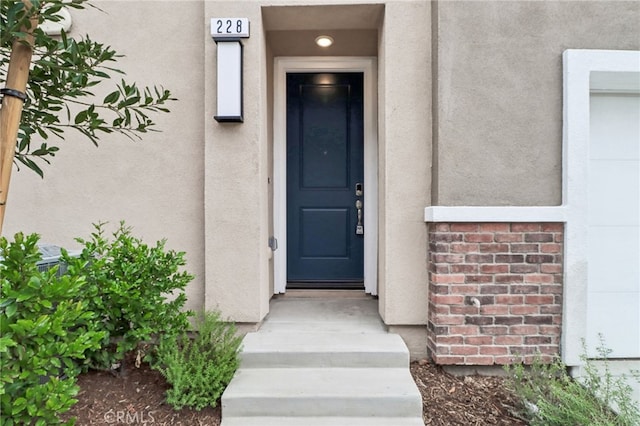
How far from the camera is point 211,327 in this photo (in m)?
2.49

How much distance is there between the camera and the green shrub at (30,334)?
1.59 m

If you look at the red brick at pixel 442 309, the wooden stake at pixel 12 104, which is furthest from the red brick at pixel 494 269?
the wooden stake at pixel 12 104

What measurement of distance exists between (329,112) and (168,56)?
162 centimetres

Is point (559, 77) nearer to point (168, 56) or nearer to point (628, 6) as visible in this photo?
point (628, 6)

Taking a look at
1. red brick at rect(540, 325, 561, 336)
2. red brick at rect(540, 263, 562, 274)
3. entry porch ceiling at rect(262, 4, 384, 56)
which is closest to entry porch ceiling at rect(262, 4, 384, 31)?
entry porch ceiling at rect(262, 4, 384, 56)

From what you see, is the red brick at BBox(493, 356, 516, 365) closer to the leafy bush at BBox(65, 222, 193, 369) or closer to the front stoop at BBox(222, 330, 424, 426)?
the front stoop at BBox(222, 330, 424, 426)

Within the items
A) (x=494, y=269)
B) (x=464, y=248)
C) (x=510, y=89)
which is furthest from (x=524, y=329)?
(x=510, y=89)

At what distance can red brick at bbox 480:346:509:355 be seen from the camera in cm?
271

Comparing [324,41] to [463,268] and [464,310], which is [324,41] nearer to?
[463,268]

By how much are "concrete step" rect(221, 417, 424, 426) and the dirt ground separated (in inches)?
4.3

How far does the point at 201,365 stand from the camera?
2295 millimetres

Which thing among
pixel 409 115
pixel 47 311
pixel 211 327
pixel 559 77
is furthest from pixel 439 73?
pixel 47 311

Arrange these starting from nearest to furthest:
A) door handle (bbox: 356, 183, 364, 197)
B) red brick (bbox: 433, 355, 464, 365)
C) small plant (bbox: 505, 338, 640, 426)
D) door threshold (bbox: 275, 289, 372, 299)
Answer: small plant (bbox: 505, 338, 640, 426) < red brick (bbox: 433, 355, 464, 365) < door threshold (bbox: 275, 289, 372, 299) < door handle (bbox: 356, 183, 364, 197)

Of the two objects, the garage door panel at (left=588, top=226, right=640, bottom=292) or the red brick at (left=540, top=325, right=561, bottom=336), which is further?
the garage door panel at (left=588, top=226, right=640, bottom=292)
